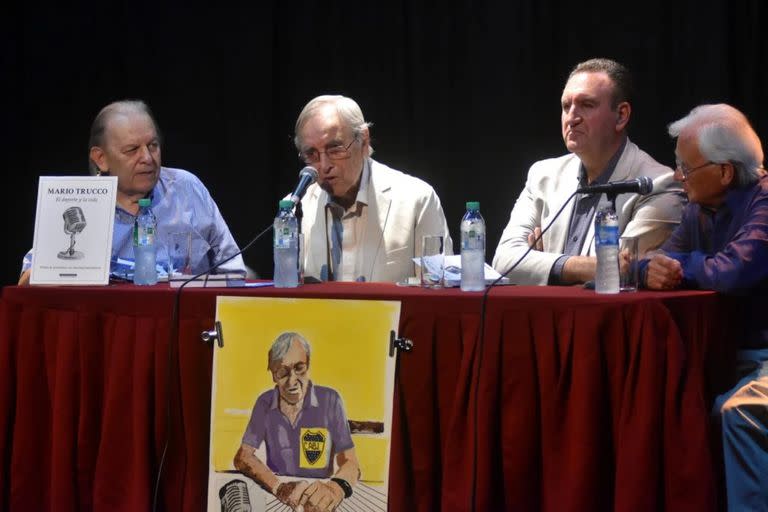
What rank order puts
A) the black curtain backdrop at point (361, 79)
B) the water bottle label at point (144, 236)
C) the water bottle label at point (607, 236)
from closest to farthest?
1. the water bottle label at point (607, 236)
2. the water bottle label at point (144, 236)
3. the black curtain backdrop at point (361, 79)

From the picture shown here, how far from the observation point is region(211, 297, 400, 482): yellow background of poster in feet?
7.48

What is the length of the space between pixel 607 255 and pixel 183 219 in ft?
5.63

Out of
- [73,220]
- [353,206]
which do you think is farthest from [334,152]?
[73,220]

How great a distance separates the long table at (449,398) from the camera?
2.15m

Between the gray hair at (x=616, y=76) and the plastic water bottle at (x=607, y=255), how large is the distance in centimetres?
107

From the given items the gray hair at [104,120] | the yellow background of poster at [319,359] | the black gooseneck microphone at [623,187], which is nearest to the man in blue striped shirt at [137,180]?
the gray hair at [104,120]

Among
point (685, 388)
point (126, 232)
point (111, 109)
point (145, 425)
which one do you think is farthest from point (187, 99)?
point (685, 388)

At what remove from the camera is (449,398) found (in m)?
2.29

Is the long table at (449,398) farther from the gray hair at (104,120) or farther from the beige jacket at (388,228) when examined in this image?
the gray hair at (104,120)

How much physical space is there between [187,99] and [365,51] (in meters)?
0.85

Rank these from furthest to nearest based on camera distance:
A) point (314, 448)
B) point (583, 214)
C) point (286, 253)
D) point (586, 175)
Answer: point (586, 175), point (583, 214), point (286, 253), point (314, 448)

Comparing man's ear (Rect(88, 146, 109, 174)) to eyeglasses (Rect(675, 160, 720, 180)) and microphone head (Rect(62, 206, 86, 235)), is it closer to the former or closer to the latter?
microphone head (Rect(62, 206, 86, 235))

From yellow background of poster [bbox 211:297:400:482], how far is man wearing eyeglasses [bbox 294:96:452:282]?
1099mm

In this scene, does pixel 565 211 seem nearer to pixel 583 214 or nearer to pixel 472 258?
pixel 583 214
